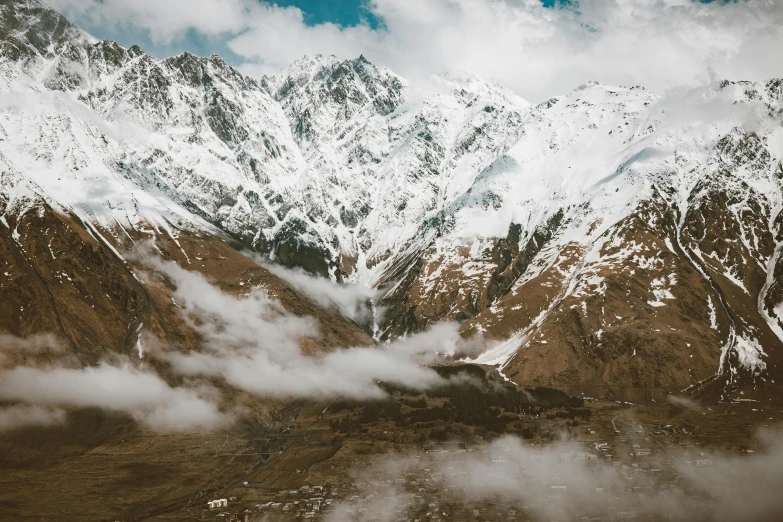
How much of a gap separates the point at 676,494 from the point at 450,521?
223ft

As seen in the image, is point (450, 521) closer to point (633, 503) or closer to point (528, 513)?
point (528, 513)

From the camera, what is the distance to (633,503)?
196m

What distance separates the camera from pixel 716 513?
18212cm

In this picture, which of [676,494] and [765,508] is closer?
[765,508]

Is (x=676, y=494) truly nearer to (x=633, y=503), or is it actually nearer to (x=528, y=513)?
(x=633, y=503)

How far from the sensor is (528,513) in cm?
19775

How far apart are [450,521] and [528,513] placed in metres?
23.2

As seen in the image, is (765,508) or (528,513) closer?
(765,508)

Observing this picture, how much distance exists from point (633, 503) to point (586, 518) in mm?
17017

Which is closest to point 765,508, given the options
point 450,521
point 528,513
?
point 528,513

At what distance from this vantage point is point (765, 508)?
17988 cm

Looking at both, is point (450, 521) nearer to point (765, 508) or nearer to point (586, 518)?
point (586, 518)

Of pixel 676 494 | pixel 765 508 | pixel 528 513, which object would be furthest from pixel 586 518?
pixel 765 508

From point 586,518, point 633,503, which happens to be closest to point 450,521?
point 586,518
